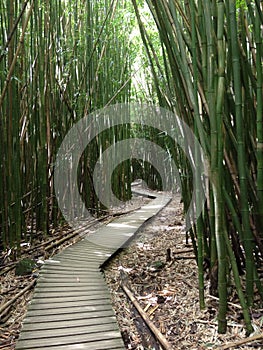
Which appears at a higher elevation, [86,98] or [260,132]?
[86,98]

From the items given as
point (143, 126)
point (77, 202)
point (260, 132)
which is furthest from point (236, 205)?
point (143, 126)

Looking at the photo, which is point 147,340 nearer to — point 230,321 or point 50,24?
point 230,321

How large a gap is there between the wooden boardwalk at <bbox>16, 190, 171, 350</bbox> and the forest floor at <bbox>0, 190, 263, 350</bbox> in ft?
0.27

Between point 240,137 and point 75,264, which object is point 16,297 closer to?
point 75,264

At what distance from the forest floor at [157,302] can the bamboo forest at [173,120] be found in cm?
2

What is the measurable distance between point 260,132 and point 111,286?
106cm

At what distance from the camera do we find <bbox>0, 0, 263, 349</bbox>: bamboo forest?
1178mm

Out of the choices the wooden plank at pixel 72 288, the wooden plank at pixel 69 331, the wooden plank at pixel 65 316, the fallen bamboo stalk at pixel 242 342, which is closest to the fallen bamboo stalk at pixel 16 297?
the wooden plank at pixel 72 288

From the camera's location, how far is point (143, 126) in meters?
7.35

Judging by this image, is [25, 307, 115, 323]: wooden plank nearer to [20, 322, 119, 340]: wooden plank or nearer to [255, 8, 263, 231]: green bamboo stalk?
[20, 322, 119, 340]: wooden plank

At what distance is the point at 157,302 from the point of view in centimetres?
158

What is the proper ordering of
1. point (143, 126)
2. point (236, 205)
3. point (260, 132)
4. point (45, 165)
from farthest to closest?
point (143, 126)
point (45, 165)
point (236, 205)
point (260, 132)

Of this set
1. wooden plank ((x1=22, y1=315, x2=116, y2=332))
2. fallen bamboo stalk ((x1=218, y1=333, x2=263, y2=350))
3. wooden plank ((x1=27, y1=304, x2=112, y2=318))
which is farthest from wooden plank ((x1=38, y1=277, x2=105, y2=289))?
fallen bamboo stalk ((x1=218, y1=333, x2=263, y2=350))

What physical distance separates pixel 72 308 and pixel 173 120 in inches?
37.4
